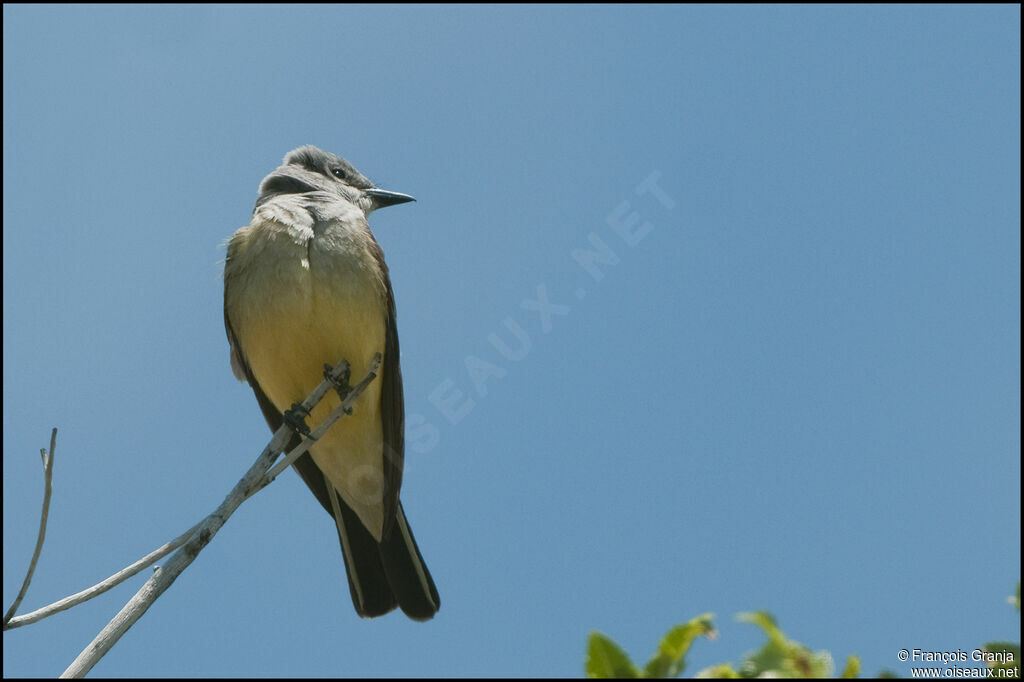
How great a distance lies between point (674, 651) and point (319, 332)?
3983 mm

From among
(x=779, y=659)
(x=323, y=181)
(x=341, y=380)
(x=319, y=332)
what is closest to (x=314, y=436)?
(x=341, y=380)

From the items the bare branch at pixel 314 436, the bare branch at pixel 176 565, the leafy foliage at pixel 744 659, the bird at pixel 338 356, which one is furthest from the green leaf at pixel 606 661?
the bird at pixel 338 356

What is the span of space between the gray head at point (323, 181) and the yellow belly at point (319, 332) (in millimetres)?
1301

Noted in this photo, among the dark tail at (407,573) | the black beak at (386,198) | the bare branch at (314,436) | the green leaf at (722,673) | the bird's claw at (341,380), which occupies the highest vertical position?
the black beak at (386,198)

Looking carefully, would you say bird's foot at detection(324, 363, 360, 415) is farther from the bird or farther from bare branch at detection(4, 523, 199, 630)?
bare branch at detection(4, 523, 199, 630)

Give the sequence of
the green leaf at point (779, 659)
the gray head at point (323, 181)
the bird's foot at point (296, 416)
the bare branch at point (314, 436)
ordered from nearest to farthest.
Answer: the green leaf at point (779, 659), the bare branch at point (314, 436), the bird's foot at point (296, 416), the gray head at point (323, 181)

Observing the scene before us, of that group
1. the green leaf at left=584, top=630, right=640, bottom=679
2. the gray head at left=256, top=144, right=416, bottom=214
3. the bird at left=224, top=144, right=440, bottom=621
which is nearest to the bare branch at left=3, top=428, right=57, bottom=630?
the green leaf at left=584, top=630, right=640, bottom=679

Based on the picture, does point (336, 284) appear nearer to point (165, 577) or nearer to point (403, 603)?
point (403, 603)

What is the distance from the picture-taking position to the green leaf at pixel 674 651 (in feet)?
9.68

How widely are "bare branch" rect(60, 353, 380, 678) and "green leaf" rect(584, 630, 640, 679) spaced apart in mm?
1566

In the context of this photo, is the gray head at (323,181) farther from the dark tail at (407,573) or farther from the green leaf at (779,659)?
the green leaf at (779,659)

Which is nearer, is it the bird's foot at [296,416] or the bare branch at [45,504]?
the bare branch at [45,504]

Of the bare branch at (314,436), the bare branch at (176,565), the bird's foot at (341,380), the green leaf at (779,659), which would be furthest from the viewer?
the bird's foot at (341,380)

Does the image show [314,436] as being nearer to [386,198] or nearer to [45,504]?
[45,504]
